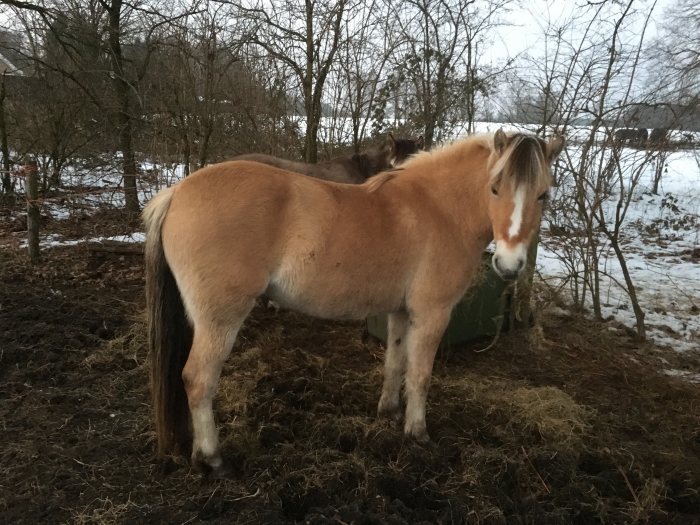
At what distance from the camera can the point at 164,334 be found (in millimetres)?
2422

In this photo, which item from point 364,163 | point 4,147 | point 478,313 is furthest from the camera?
point 4,147

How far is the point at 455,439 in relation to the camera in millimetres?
2824

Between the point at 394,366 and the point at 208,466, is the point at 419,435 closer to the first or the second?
the point at 394,366

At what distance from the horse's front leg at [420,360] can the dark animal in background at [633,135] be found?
2.99 meters

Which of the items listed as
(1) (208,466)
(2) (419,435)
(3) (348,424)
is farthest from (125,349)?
(2) (419,435)

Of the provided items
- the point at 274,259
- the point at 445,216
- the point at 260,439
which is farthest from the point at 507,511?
the point at 274,259

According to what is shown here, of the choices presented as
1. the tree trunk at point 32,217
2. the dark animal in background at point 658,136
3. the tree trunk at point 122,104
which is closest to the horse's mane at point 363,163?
the dark animal in background at point 658,136

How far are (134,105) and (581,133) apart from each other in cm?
719

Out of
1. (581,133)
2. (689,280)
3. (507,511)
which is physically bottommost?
(507,511)

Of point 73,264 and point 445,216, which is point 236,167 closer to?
point 445,216

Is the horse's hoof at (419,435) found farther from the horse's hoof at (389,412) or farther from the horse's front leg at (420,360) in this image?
the horse's hoof at (389,412)

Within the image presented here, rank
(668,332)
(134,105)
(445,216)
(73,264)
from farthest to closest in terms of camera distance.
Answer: (134,105), (73,264), (668,332), (445,216)

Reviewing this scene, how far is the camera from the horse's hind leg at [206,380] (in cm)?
228

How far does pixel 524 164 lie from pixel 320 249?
115 centimetres
